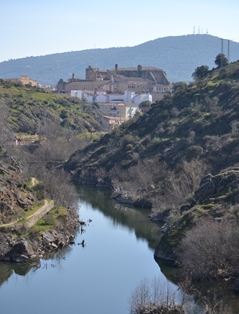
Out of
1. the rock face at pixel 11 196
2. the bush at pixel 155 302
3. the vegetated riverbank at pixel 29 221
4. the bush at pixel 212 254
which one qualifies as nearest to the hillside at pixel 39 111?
the rock face at pixel 11 196

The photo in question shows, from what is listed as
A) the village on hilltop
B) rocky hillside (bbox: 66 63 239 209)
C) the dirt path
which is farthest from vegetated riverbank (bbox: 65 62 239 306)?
the village on hilltop

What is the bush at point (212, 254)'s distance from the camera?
40.2 metres

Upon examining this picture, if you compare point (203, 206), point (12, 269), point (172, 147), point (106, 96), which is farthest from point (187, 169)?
point (106, 96)

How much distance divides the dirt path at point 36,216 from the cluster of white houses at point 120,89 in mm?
88526

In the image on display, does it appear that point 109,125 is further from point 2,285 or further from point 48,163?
point 2,285

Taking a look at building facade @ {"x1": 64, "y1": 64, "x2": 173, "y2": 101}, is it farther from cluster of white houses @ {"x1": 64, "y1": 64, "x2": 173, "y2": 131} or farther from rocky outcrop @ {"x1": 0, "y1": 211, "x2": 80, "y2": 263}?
rocky outcrop @ {"x1": 0, "y1": 211, "x2": 80, "y2": 263}

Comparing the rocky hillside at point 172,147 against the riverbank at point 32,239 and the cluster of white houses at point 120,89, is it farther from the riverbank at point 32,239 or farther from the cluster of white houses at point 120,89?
the cluster of white houses at point 120,89

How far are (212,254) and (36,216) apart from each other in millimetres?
16515

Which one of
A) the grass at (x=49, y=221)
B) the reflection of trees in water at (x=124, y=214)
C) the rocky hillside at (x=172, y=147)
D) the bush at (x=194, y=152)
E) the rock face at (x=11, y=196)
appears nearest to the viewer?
the grass at (x=49, y=221)

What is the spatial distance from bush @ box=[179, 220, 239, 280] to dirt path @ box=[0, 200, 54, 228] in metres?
12.7

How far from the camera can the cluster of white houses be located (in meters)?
156

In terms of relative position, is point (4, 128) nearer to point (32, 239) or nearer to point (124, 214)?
point (124, 214)

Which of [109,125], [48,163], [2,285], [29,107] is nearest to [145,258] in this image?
[2,285]

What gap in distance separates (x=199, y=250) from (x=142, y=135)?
2250 inches
